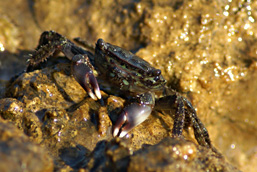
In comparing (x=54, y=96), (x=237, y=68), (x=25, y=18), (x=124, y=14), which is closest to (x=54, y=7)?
(x=25, y=18)

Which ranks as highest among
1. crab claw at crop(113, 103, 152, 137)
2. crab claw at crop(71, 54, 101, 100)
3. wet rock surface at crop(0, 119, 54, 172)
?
crab claw at crop(71, 54, 101, 100)

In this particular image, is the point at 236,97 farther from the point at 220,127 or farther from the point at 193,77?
the point at 193,77

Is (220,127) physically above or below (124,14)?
below

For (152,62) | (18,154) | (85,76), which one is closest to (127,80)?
(85,76)

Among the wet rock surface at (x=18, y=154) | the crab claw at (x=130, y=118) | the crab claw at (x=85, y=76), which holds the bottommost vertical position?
the crab claw at (x=130, y=118)

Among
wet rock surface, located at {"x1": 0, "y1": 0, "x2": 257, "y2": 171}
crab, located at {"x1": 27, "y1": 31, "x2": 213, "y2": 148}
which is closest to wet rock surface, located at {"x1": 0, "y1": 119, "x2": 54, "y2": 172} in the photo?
wet rock surface, located at {"x1": 0, "y1": 0, "x2": 257, "y2": 171}

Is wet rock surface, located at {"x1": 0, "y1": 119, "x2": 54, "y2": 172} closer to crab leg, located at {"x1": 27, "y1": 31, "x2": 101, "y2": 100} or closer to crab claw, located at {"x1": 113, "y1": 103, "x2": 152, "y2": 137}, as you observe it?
crab claw, located at {"x1": 113, "y1": 103, "x2": 152, "y2": 137}

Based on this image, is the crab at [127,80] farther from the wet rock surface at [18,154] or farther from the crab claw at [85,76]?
the wet rock surface at [18,154]

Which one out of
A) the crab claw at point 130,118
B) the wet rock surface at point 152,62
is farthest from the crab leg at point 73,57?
the crab claw at point 130,118
